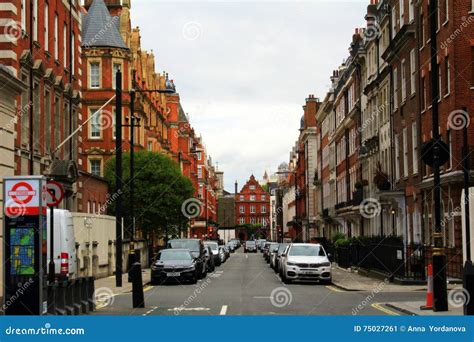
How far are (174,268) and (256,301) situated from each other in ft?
35.5

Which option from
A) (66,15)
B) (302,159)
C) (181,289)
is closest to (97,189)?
(66,15)

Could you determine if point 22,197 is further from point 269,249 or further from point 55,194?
point 269,249

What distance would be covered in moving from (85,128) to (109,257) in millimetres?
27092

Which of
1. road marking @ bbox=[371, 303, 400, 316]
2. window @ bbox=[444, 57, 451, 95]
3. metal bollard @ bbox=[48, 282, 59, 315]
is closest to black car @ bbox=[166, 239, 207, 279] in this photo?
window @ bbox=[444, 57, 451, 95]

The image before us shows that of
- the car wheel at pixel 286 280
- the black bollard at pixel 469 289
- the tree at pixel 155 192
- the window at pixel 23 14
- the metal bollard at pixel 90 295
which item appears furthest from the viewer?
the tree at pixel 155 192

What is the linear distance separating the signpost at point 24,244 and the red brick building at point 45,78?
14.0 metres

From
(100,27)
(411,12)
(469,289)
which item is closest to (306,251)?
(411,12)

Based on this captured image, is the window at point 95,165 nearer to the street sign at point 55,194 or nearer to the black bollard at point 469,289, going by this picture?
the street sign at point 55,194

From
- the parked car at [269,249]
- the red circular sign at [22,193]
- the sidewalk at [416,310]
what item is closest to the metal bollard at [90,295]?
the red circular sign at [22,193]

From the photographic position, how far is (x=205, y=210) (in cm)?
14625

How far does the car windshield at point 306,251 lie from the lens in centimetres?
3520

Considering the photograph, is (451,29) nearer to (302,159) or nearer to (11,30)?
(11,30)

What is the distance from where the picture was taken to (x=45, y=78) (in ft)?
116

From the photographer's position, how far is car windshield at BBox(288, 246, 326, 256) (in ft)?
115
